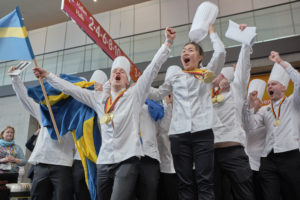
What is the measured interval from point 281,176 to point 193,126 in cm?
146

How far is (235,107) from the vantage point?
3.16 m

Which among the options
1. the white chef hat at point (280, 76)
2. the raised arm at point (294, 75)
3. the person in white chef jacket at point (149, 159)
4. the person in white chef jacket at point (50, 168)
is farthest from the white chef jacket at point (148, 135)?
the white chef hat at point (280, 76)

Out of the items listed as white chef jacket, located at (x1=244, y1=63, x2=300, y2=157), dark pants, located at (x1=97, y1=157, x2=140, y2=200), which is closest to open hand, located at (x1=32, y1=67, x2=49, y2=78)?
dark pants, located at (x1=97, y1=157, x2=140, y2=200)

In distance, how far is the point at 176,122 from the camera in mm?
2674

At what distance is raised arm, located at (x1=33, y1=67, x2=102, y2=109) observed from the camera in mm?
2896

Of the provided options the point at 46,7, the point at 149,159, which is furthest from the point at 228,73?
the point at 46,7

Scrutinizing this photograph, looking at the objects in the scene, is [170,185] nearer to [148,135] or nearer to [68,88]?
[148,135]

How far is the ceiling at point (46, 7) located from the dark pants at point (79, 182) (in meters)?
10.1

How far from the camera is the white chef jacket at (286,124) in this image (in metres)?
3.21

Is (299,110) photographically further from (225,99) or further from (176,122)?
(176,122)

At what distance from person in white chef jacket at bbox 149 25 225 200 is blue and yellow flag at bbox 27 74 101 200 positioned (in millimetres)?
963

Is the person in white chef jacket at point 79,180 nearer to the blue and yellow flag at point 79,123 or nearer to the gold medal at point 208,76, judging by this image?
the blue and yellow flag at point 79,123

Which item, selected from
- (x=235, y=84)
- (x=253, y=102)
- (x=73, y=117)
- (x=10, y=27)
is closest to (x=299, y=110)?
Answer: (x=253, y=102)

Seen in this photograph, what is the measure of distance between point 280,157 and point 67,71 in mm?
9352
